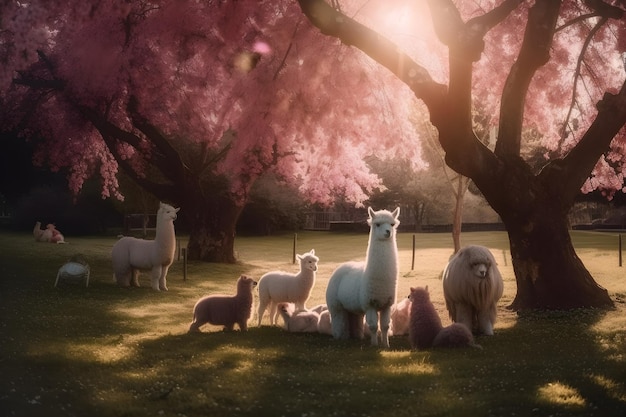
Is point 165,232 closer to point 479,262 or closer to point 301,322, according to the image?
point 301,322

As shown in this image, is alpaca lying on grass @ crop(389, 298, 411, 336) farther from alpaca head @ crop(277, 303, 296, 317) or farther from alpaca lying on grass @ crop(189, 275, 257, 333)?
alpaca lying on grass @ crop(189, 275, 257, 333)

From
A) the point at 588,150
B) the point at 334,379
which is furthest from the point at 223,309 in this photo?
the point at 588,150

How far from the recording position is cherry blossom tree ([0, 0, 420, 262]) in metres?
18.9

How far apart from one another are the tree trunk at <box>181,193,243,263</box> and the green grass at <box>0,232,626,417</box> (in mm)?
10747

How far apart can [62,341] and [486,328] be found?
21.3ft

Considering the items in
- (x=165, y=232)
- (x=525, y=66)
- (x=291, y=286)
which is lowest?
(x=291, y=286)

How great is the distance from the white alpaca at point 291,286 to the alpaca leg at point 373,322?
7.02 feet

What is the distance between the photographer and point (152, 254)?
59.4ft

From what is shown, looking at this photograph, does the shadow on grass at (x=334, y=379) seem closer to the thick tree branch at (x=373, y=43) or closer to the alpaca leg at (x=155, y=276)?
the thick tree branch at (x=373, y=43)

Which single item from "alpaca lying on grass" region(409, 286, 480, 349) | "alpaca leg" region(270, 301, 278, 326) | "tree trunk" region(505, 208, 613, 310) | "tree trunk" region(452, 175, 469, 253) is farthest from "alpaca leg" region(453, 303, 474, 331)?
"tree trunk" region(452, 175, 469, 253)

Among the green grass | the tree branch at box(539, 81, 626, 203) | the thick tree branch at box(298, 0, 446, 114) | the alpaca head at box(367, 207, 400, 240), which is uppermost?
the thick tree branch at box(298, 0, 446, 114)

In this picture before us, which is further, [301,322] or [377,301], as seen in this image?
[301,322]

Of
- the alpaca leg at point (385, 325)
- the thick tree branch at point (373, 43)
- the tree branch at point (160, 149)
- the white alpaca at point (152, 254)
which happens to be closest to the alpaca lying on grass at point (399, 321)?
the alpaca leg at point (385, 325)

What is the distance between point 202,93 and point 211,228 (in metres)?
4.94
